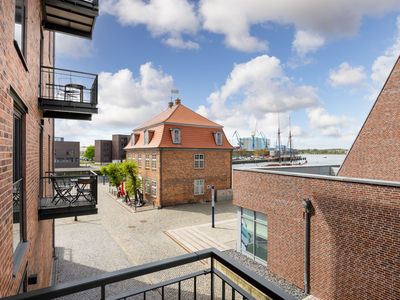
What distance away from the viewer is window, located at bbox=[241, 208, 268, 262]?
Answer: 10.5m

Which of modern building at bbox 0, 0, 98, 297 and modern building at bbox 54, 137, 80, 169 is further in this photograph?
modern building at bbox 54, 137, 80, 169

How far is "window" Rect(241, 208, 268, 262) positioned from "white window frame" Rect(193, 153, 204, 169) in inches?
470

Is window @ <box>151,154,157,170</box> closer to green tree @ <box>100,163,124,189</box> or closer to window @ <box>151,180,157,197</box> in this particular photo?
window @ <box>151,180,157,197</box>

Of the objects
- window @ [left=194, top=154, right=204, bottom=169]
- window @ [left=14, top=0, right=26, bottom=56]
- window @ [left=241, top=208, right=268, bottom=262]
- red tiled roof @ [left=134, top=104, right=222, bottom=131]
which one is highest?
red tiled roof @ [left=134, top=104, right=222, bottom=131]

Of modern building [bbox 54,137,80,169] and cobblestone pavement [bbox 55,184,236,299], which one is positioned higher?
modern building [bbox 54,137,80,169]

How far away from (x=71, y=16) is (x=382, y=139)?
11.7 meters

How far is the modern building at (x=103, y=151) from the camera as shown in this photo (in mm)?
69125

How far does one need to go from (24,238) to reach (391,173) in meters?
11.2

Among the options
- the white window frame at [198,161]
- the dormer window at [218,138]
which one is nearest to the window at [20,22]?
the white window frame at [198,161]

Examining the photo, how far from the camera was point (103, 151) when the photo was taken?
6925 centimetres

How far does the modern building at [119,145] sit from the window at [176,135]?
47.4m

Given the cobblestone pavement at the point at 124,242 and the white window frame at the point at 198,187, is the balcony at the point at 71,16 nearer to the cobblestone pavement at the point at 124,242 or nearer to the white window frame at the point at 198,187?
the cobblestone pavement at the point at 124,242

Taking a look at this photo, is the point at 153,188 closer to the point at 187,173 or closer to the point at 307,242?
the point at 187,173

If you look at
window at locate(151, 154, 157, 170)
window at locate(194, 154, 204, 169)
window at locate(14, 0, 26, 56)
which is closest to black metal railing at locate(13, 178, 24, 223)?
window at locate(14, 0, 26, 56)
